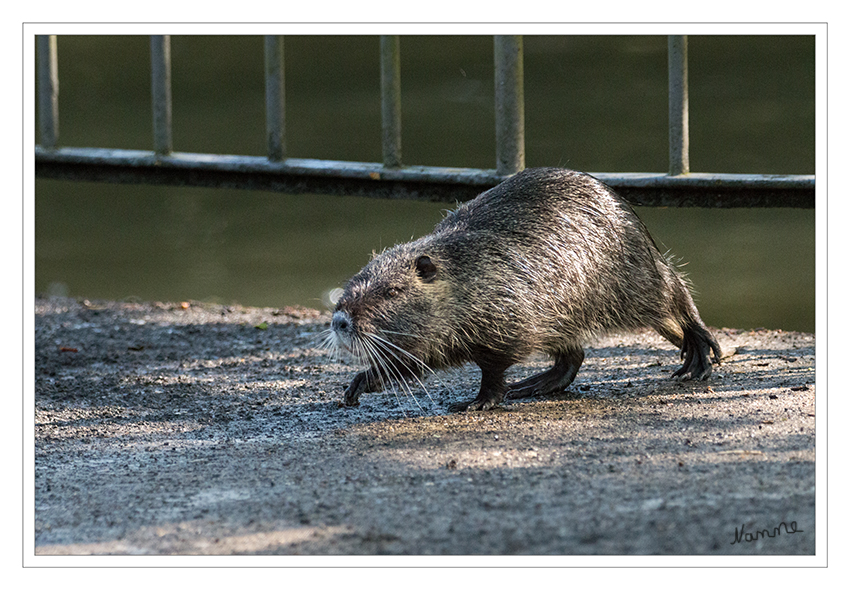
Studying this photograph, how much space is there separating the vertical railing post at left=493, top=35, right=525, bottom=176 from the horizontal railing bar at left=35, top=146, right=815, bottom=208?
13cm

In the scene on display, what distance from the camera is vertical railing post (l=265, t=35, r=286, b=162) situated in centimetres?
635

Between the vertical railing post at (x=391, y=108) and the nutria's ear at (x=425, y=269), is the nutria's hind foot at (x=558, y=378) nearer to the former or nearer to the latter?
the nutria's ear at (x=425, y=269)

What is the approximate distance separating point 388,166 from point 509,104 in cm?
90

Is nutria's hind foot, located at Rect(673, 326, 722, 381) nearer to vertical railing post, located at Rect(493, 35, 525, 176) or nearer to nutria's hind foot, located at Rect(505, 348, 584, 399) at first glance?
nutria's hind foot, located at Rect(505, 348, 584, 399)

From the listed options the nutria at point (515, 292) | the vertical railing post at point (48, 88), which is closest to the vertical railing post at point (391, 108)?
the nutria at point (515, 292)

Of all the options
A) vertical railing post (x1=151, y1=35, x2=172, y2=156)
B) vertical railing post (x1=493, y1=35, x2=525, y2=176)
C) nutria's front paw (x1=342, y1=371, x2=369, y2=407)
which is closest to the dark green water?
vertical railing post (x1=151, y1=35, x2=172, y2=156)

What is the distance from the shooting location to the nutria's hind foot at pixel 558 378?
180 inches

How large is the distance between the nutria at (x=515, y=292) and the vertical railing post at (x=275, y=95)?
88.6 inches

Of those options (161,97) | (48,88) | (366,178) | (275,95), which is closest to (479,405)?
(366,178)

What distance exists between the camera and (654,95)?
12086mm

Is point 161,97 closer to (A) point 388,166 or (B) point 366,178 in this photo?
(B) point 366,178

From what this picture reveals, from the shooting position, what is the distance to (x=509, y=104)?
19.0 feet

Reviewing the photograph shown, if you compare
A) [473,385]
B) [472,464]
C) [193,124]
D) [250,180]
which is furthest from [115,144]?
[472,464]
